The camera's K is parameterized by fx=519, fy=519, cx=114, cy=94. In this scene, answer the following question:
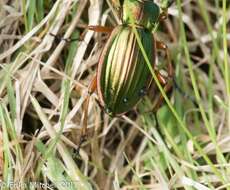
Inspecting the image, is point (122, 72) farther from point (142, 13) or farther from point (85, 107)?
point (142, 13)

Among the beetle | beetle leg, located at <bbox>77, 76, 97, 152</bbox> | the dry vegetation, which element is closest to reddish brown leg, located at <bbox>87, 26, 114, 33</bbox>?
the beetle

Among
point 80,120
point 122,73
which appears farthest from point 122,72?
point 80,120

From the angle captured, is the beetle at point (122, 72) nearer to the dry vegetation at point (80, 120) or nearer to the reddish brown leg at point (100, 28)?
the reddish brown leg at point (100, 28)

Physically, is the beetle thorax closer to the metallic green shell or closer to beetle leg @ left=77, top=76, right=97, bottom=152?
the metallic green shell

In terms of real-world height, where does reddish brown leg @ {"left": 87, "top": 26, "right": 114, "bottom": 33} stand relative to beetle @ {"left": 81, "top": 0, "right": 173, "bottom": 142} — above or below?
above

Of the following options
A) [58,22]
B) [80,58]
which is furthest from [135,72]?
[58,22]

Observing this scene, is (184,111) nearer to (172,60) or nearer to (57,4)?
(172,60)

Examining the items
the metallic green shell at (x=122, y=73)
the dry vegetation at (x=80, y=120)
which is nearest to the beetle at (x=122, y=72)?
the metallic green shell at (x=122, y=73)
